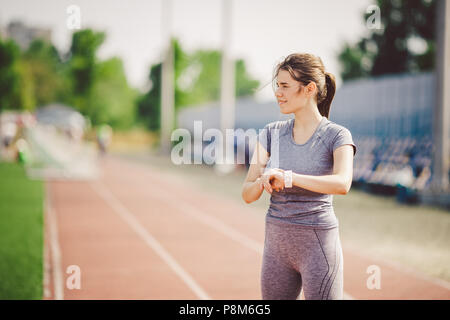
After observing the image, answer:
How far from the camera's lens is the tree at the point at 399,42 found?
33.5m

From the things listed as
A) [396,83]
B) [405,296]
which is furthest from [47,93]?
[405,296]

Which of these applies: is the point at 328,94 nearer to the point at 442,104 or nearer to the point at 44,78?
the point at 442,104

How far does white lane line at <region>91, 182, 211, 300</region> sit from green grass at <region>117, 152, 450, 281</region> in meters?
2.74

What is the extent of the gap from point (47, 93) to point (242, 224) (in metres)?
17.0

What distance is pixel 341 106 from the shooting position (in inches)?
709

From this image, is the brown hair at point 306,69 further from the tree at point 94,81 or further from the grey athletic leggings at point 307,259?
the tree at point 94,81

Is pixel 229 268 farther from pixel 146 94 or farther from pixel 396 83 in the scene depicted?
pixel 146 94

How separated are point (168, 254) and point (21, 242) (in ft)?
7.61

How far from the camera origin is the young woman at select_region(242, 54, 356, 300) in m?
2.29

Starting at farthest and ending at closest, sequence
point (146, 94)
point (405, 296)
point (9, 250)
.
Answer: point (146, 94)
point (9, 250)
point (405, 296)

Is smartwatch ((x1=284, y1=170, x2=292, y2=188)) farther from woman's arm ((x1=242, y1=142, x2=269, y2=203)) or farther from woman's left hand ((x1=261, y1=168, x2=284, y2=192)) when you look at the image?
woman's arm ((x1=242, y1=142, x2=269, y2=203))

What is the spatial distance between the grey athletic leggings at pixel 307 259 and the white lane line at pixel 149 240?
3.04 m

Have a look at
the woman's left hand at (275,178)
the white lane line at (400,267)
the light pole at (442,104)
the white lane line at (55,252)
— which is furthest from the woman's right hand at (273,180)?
the light pole at (442,104)
